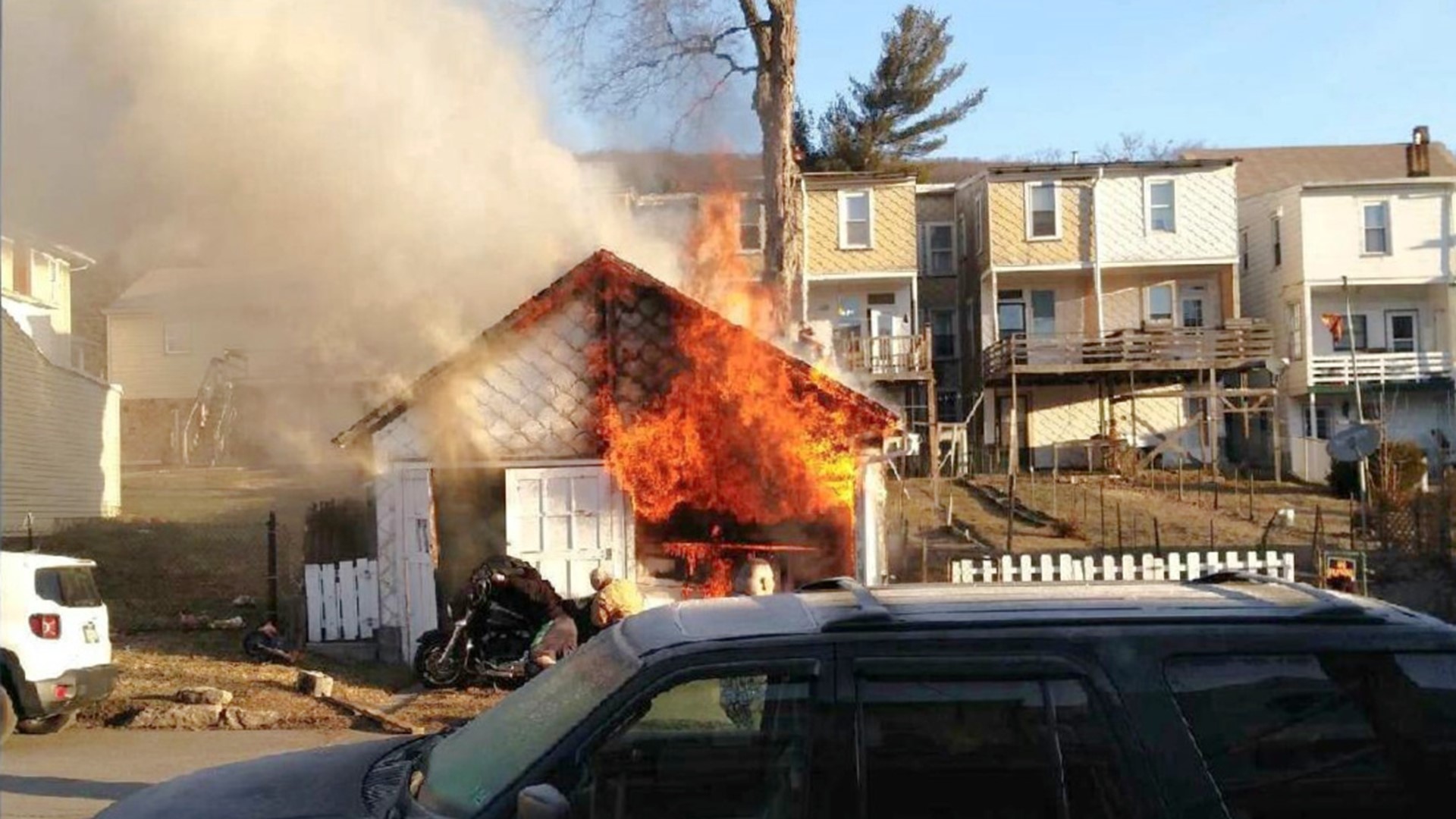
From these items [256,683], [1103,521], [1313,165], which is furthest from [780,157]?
[1313,165]

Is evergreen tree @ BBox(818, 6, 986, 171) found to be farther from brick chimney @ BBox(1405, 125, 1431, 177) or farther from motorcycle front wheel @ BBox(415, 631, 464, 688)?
motorcycle front wheel @ BBox(415, 631, 464, 688)

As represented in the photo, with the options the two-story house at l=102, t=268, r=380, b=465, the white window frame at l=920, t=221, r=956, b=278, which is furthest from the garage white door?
the white window frame at l=920, t=221, r=956, b=278

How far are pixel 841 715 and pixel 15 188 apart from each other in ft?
42.7

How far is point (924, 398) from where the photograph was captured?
34.2 meters

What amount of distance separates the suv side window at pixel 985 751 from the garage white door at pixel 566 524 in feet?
34.4

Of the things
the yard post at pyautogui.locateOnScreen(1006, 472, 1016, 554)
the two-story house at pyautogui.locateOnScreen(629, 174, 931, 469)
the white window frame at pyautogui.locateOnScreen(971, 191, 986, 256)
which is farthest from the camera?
the white window frame at pyautogui.locateOnScreen(971, 191, 986, 256)

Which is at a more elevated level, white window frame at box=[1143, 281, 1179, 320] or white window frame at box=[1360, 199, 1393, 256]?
white window frame at box=[1360, 199, 1393, 256]

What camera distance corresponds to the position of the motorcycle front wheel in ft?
40.4

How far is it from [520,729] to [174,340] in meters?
19.2

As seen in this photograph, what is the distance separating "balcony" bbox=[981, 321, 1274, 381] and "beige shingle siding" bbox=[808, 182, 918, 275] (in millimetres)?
3734

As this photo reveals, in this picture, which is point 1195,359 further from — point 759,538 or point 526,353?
point 526,353

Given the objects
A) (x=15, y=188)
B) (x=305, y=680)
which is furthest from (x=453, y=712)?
(x=15, y=188)

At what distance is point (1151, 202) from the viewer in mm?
34312

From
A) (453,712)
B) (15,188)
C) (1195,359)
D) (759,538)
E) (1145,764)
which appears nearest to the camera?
(1145,764)
